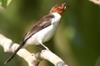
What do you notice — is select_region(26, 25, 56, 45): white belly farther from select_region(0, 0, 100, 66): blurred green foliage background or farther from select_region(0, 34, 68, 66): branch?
select_region(0, 0, 100, 66): blurred green foliage background

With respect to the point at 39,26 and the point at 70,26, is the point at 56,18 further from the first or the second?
the point at 70,26

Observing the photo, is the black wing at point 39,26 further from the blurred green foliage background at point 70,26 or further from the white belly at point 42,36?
the blurred green foliage background at point 70,26

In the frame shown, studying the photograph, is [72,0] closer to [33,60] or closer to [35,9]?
[35,9]

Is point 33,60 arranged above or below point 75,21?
below

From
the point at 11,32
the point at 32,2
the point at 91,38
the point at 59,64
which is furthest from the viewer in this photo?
the point at 11,32

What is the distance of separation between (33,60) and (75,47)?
84 cm

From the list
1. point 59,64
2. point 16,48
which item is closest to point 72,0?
point 16,48

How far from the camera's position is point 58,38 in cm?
387

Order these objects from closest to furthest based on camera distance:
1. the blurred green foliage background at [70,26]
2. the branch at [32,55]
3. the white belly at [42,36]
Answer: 1. the branch at [32,55]
2. the white belly at [42,36]
3. the blurred green foliage background at [70,26]

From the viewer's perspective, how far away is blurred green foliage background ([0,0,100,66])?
3.34m

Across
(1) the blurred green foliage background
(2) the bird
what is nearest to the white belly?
(2) the bird

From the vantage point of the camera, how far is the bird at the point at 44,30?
9.25ft

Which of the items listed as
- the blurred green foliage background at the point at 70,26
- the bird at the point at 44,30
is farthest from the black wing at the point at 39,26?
the blurred green foliage background at the point at 70,26

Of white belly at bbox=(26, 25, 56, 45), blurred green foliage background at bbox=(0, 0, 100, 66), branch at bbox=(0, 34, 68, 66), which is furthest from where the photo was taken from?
blurred green foliage background at bbox=(0, 0, 100, 66)
